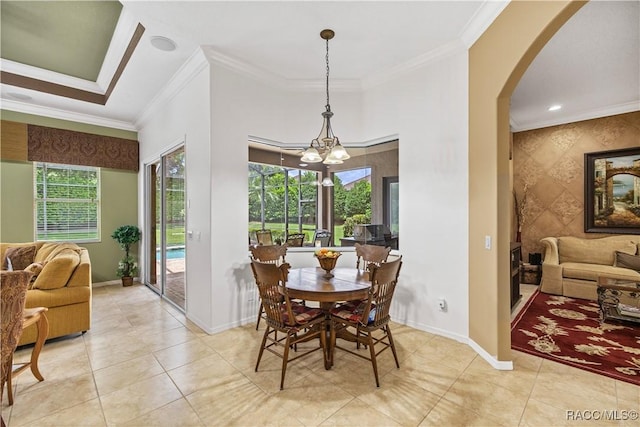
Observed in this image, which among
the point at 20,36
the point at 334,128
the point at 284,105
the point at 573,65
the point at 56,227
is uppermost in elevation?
the point at 20,36

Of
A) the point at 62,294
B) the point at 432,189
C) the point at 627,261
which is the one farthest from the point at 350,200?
the point at 627,261

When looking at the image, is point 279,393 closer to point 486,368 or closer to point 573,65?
point 486,368

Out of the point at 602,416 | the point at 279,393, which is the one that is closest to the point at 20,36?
the point at 279,393

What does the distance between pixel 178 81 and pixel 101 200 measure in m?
3.10

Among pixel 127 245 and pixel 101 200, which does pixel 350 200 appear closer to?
Result: pixel 127 245

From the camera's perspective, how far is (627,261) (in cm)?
425

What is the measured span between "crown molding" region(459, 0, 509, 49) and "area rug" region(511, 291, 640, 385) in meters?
3.10

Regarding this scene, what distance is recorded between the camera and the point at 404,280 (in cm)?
352

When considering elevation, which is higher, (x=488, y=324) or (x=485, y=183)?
(x=485, y=183)

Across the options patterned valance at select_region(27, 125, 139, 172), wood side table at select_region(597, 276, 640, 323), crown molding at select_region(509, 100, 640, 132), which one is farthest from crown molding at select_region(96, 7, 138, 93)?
wood side table at select_region(597, 276, 640, 323)

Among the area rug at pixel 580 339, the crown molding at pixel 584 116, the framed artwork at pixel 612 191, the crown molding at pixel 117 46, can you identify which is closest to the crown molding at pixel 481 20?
the area rug at pixel 580 339

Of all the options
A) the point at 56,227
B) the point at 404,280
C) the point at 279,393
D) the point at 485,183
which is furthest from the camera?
the point at 56,227

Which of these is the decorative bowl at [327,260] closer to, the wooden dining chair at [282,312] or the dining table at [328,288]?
the dining table at [328,288]

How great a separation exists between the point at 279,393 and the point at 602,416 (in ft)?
7.24
